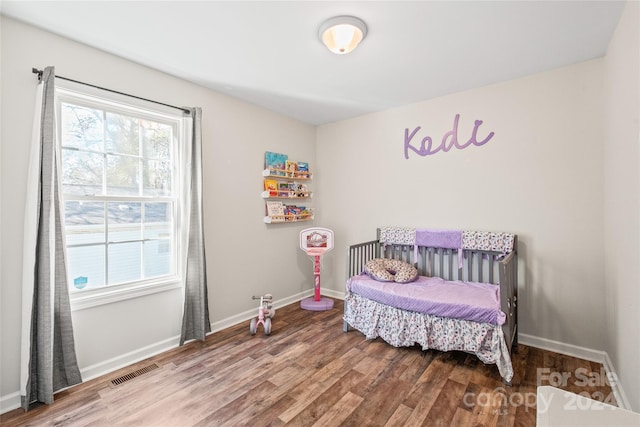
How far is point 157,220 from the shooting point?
252 centimetres

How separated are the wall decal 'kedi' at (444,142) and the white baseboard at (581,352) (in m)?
1.82

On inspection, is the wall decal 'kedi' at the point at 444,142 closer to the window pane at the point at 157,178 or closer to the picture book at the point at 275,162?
the picture book at the point at 275,162

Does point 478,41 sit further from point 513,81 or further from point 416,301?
point 416,301

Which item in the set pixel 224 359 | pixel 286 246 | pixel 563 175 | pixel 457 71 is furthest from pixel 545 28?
pixel 224 359

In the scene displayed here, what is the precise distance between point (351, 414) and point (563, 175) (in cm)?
245

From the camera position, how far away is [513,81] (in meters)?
2.60

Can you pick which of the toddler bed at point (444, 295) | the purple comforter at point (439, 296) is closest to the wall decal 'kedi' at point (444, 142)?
the toddler bed at point (444, 295)

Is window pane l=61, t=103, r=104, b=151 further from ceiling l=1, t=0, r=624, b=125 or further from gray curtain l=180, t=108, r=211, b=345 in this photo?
gray curtain l=180, t=108, r=211, b=345

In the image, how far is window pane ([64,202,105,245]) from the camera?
80.6 inches

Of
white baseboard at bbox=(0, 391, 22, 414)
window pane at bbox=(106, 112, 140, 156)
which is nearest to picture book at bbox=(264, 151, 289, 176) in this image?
window pane at bbox=(106, 112, 140, 156)

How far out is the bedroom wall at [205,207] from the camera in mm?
1780

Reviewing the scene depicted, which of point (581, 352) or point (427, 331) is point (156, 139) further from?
point (581, 352)

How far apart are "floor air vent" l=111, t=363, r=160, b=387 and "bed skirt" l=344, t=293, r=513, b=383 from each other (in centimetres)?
166

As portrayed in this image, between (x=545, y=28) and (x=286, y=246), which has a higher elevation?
(x=545, y=28)
